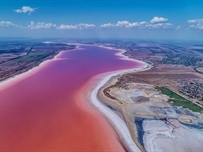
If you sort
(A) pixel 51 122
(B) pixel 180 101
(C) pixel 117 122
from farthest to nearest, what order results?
1. (B) pixel 180 101
2. (C) pixel 117 122
3. (A) pixel 51 122

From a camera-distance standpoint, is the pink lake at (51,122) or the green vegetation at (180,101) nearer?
Answer: the pink lake at (51,122)

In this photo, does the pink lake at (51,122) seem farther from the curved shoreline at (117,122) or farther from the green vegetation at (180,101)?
the green vegetation at (180,101)

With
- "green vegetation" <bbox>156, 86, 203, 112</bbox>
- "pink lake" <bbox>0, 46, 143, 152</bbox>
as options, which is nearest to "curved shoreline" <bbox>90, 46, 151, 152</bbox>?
"pink lake" <bbox>0, 46, 143, 152</bbox>

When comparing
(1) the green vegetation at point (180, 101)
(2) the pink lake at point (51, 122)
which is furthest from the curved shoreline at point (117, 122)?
(1) the green vegetation at point (180, 101)

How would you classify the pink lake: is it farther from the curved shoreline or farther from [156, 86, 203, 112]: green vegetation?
[156, 86, 203, 112]: green vegetation

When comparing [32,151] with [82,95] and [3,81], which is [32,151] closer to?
[82,95]

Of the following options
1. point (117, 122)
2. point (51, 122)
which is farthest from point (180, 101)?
point (51, 122)

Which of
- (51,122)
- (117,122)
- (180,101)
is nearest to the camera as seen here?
(51,122)

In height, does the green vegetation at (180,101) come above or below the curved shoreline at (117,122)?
below

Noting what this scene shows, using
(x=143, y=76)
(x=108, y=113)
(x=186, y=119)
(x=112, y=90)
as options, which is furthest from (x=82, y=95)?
(x=143, y=76)

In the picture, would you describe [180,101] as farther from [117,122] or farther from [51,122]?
[51,122]

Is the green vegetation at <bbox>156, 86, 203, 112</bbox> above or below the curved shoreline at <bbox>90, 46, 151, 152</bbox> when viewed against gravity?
below
